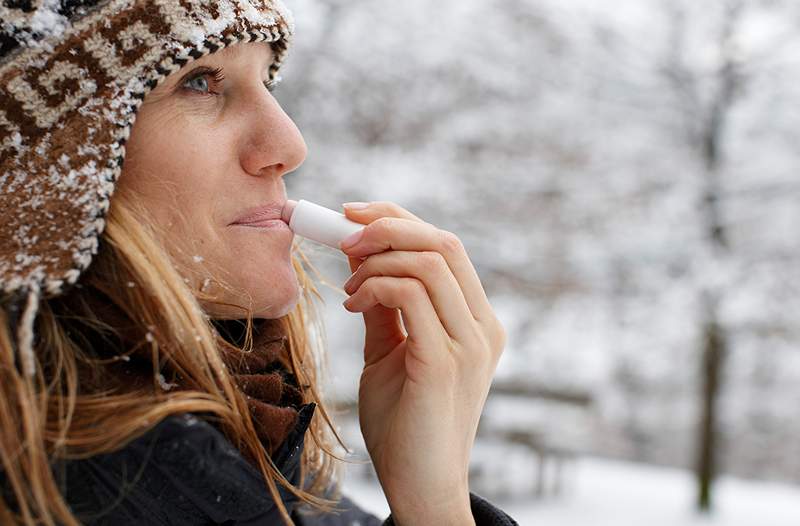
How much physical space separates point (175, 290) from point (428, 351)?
43cm

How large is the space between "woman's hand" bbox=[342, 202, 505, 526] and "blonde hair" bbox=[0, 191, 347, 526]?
8.0 inches

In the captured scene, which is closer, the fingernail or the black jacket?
the black jacket

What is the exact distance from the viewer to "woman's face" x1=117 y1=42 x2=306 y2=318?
1117mm

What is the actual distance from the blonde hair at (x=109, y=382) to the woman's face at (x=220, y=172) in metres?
0.04

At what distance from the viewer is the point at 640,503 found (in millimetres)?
7891

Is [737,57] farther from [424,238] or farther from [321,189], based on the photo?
[424,238]

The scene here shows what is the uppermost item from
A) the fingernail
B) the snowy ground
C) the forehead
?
the snowy ground

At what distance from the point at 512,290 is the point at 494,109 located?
1989 mm

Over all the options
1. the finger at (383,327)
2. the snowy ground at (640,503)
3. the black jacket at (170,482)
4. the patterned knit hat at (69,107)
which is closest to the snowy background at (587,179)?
the snowy ground at (640,503)

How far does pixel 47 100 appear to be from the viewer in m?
1.03

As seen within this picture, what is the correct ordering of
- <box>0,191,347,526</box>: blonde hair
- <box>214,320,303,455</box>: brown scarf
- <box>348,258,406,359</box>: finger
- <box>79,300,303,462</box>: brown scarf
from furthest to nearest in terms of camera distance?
<box>348,258,406,359</box>: finger
<box>214,320,303,455</box>: brown scarf
<box>79,300,303,462</box>: brown scarf
<box>0,191,347,526</box>: blonde hair

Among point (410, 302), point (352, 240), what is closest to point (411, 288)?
point (410, 302)

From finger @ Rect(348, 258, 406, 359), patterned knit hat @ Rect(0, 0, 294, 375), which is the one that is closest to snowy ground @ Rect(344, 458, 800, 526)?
finger @ Rect(348, 258, 406, 359)

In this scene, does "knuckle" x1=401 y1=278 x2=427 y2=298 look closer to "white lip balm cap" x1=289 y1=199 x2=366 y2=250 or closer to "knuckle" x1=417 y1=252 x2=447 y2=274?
"knuckle" x1=417 y1=252 x2=447 y2=274
